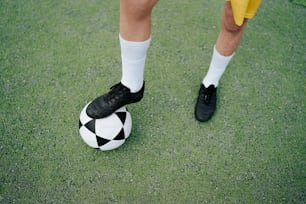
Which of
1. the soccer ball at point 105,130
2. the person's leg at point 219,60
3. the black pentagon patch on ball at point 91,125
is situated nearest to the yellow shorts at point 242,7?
the person's leg at point 219,60

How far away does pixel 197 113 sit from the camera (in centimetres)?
178

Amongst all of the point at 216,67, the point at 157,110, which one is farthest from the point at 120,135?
the point at 216,67

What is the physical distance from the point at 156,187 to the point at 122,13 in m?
0.84

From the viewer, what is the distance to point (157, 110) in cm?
180

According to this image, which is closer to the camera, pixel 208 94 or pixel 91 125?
pixel 91 125

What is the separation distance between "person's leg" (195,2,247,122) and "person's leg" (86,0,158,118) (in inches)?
16.4

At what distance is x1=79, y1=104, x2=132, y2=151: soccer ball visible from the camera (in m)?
1.48

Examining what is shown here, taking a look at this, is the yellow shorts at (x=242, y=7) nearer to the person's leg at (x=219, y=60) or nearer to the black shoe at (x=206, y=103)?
the person's leg at (x=219, y=60)

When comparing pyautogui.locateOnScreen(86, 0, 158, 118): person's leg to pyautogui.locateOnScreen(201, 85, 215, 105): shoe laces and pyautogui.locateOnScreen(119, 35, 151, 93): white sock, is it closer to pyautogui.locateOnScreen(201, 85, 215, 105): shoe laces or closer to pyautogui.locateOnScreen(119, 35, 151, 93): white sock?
pyautogui.locateOnScreen(119, 35, 151, 93): white sock

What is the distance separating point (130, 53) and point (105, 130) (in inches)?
15.7

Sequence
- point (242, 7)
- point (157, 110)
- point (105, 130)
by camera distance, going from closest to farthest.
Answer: point (242, 7) → point (105, 130) → point (157, 110)

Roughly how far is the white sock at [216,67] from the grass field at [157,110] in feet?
0.46

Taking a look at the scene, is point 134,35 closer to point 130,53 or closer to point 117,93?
point 130,53

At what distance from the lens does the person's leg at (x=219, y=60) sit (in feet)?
4.83
